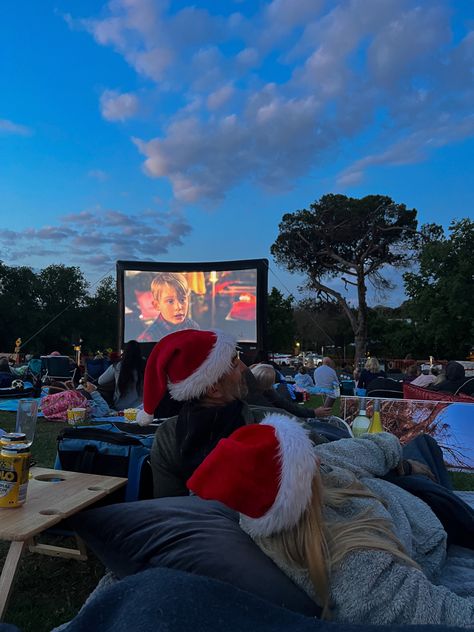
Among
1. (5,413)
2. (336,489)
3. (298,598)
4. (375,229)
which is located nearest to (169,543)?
(298,598)

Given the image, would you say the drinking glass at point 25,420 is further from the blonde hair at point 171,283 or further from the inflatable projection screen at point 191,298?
the blonde hair at point 171,283

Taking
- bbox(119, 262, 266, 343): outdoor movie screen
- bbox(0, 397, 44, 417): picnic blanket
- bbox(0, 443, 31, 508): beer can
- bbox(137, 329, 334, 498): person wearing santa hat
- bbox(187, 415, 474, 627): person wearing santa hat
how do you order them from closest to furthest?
bbox(187, 415, 474, 627): person wearing santa hat, bbox(0, 443, 31, 508): beer can, bbox(137, 329, 334, 498): person wearing santa hat, bbox(0, 397, 44, 417): picnic blanket, bbox(119, 262, 266, 343): outdoor movie screen

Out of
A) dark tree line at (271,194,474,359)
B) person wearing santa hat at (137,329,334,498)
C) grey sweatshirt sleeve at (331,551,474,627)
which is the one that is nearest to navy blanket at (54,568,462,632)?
grey sweatshirt sleeve at (331,551,474,627)

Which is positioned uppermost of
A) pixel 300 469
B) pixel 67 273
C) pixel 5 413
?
pixel 67 273

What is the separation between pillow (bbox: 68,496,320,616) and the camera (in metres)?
1.19

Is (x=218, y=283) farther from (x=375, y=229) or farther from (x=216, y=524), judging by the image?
(x=375, y=229)

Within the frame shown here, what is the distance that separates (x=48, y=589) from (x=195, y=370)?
1325 mm

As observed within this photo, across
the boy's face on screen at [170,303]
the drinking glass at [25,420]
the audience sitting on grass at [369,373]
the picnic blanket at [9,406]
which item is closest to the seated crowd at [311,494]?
the drinking glass at [25,420]

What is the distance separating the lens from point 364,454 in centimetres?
188

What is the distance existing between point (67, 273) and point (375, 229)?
86.2 feet

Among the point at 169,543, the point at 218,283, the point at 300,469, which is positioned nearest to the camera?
the point at 300,469

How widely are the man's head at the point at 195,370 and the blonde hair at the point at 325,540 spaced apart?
826mm

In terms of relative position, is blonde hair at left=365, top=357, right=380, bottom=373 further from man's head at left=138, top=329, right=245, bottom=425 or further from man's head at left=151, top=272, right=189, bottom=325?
man's head at left=138, top=329, right=245, bottom=425

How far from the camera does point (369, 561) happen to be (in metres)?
1.12
